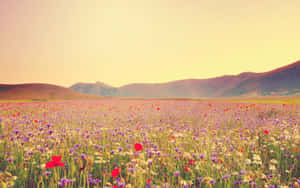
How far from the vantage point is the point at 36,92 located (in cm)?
7806

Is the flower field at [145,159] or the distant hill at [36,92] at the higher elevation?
the distant hill at [36,92]

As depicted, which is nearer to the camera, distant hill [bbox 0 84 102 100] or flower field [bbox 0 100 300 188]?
flower field [bbox 0 100 300 188]

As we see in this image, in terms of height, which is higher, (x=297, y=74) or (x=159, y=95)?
(x=297, y=74)

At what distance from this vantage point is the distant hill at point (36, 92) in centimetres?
7175

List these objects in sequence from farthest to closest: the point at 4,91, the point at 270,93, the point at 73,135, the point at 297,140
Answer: the point at 270,93, the point at 4,91, the point at 73,135, the point at 297,140

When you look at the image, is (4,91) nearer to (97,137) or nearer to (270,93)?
(97,137)

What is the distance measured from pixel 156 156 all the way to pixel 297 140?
11.9 ft

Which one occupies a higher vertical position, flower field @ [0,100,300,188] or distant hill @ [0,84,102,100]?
distant hill @ [0,84,102,100]

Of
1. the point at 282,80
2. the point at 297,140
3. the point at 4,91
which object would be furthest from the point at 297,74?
the point at 4,91

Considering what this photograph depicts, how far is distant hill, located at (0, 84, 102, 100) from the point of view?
71.8 m

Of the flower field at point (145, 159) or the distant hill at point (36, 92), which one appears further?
the distant hill at point (36, 92)

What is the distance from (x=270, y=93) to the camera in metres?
174

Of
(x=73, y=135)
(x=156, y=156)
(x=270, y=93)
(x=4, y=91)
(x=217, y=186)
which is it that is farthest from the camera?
(x=270, y=93)

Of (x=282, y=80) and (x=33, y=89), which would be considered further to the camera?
(x=282, y=80)
